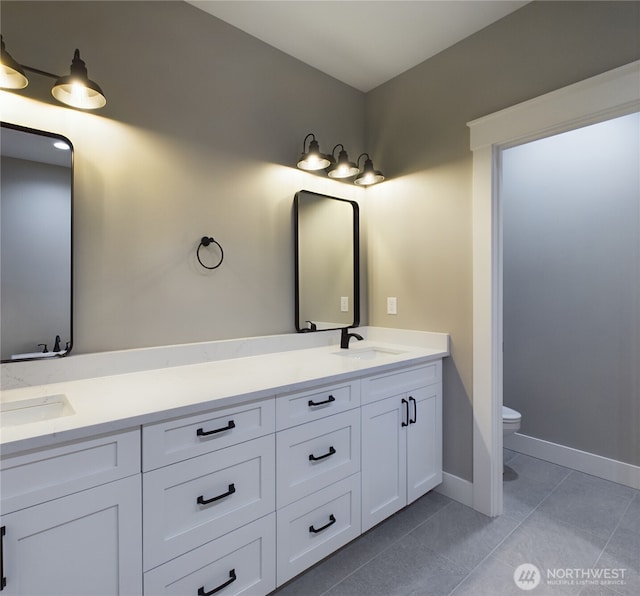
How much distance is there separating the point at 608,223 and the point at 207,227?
2.55m

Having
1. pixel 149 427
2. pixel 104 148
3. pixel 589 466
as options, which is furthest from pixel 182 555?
pixel 589 466

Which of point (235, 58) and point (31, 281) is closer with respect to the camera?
point (31, 281)

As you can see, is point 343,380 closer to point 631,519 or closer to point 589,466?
point 631,519

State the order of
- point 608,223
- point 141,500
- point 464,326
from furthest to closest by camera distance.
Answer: point 608,223 → point 464,326 → point 141,500

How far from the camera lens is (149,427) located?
1.12m

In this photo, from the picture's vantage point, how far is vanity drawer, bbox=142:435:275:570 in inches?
44.4

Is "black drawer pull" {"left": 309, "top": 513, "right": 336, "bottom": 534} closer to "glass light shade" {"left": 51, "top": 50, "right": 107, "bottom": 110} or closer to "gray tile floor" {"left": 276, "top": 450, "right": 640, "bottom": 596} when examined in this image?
"gray tile floor" {"left": 276, "top": 450, "right": 640, "bottom": 596}

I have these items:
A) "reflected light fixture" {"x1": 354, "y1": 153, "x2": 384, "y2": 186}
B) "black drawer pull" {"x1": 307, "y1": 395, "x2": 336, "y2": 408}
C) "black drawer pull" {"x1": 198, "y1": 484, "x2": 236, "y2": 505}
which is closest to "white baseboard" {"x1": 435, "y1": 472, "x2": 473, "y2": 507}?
"black drawer pull" {"x1": 307, "y1": 395, "x2": 336, "y2": 408}

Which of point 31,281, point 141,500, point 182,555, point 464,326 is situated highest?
point 31,281

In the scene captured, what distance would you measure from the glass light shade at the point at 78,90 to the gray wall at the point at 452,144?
1.77 meters

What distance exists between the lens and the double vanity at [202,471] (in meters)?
0.97

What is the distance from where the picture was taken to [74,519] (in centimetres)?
100

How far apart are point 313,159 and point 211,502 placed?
1.79 metres

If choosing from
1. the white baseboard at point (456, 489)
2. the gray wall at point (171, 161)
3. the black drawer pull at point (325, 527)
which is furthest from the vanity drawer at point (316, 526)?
the gray wall at point (171, 161)
